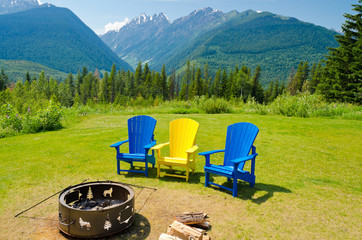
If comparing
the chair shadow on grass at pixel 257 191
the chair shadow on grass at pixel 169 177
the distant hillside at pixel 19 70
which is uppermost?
the distant hillside at pixel 19 70

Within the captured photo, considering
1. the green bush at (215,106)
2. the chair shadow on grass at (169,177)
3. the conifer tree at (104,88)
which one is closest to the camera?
the chair shadow on grass at (169,177)

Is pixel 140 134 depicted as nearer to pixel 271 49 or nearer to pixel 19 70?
pixel 19 70

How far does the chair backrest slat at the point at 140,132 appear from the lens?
5.04m

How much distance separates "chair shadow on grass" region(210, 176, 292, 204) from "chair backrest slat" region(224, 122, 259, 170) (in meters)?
0.48

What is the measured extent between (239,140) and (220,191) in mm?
995

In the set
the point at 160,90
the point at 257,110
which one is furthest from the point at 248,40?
the point at 257,110

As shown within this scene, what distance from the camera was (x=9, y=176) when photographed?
445cm

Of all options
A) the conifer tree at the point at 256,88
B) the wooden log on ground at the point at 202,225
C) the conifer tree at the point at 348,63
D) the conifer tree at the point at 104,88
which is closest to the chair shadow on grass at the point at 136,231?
the wooden log on ground at the point at 202,225

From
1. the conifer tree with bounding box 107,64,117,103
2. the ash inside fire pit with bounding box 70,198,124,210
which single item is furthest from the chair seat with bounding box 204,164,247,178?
the conifer tree with bounding box 107,64,117,103

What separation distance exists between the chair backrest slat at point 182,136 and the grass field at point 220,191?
58 cm

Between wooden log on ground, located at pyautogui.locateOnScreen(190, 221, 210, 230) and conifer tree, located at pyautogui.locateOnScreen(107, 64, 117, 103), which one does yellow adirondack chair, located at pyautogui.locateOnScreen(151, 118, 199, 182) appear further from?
conifer tree, located at pyautogui.locateOnScreen(107, 64, 117, 103)

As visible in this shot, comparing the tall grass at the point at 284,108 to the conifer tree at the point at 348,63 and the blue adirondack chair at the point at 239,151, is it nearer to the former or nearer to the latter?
the conifer tree at the point at 348,63

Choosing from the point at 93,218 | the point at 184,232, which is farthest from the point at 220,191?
the point at 93,218

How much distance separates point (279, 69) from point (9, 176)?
149 metres
